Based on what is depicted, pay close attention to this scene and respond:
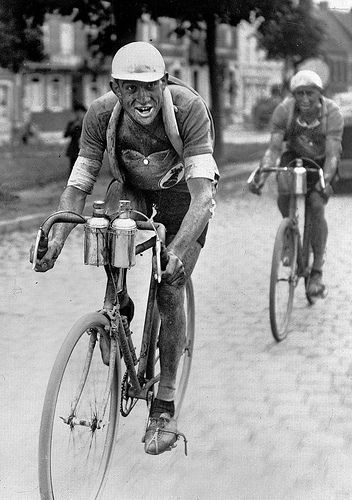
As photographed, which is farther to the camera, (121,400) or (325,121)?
(325,121)

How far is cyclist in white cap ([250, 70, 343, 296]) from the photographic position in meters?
6.86

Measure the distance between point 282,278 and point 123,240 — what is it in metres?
3.34

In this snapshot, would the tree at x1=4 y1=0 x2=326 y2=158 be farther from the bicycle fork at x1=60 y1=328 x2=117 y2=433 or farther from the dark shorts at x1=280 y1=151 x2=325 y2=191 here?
the bicycle fork at x1=60 y1=328 x2=117 y2=433

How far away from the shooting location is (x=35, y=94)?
5291 centimetres

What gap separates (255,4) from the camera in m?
14.5

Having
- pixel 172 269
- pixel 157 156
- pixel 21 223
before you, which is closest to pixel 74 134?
pixel 21 223

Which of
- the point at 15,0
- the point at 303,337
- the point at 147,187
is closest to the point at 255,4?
the point at 15,0

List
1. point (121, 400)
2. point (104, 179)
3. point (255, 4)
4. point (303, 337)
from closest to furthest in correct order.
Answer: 1. point (121, 400)
2. point (303, 337)
3. point (255, 4)
4. point (104, 179)

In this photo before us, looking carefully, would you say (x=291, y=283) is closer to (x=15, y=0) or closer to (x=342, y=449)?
(x=342, y=449)

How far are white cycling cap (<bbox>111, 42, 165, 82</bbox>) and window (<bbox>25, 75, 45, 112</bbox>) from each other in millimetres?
44024

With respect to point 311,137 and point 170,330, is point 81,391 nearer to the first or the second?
point 170,330

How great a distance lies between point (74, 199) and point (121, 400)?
2.88 feet

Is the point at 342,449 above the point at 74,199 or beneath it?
beneath

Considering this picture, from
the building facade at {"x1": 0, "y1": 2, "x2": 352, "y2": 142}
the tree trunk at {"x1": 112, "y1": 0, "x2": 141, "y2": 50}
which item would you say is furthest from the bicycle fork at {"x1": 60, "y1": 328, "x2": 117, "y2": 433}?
the building facade at {"x1": 0, "y1": 2, "x2": 352, "y2": 142}
